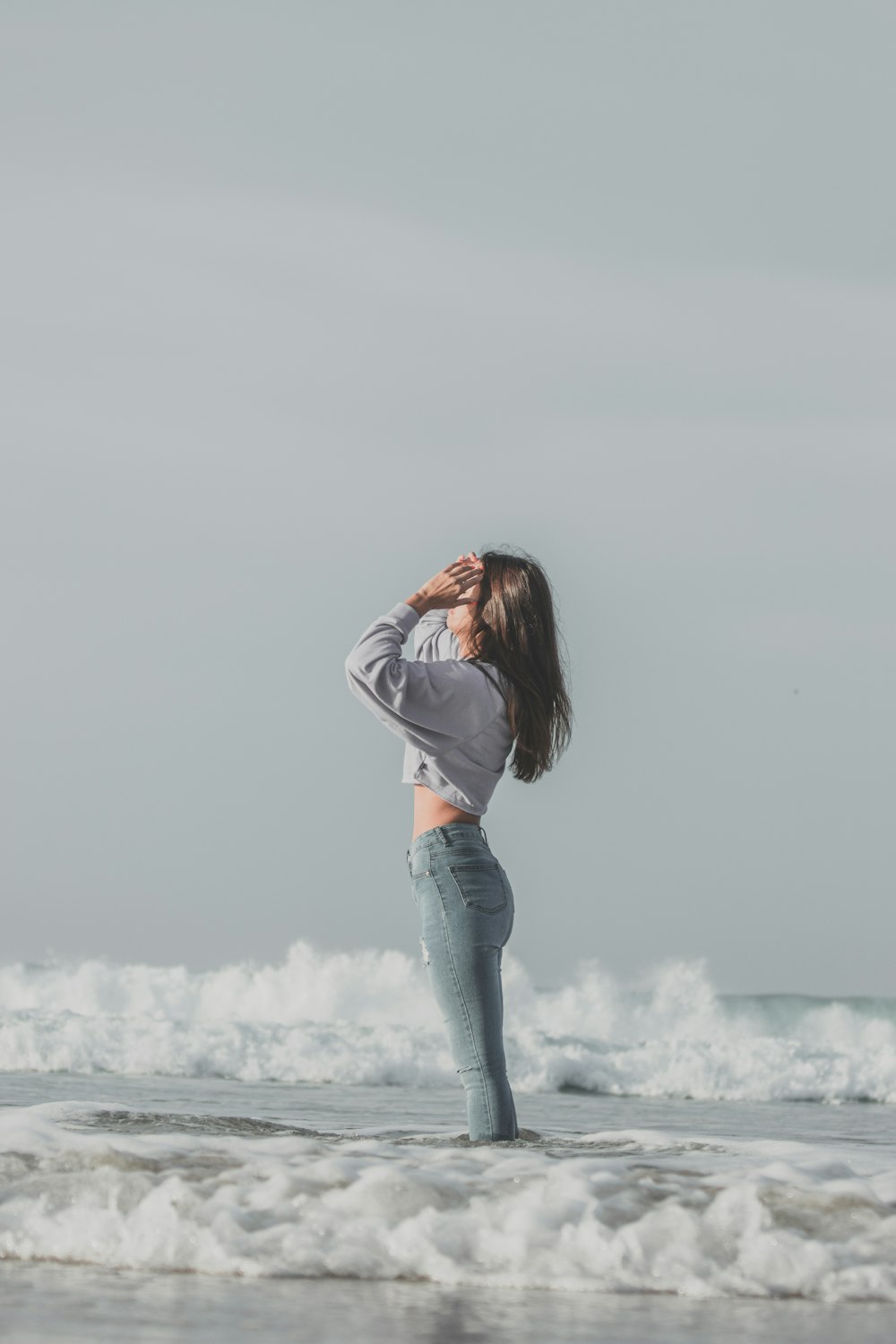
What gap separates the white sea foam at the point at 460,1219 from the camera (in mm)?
3082

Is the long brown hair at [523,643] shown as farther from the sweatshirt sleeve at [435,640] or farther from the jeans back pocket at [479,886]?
the jeans back pocket at [479,886]

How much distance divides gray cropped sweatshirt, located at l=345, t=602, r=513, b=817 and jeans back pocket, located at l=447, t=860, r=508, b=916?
16 cm

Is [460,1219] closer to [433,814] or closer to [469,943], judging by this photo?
[469,943]

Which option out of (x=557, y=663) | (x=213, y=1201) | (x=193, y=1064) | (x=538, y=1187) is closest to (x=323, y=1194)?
(x=213, y=1201)

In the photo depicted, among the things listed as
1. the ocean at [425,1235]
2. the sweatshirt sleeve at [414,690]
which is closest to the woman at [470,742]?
the sweatshirt sleeve at [414,690]

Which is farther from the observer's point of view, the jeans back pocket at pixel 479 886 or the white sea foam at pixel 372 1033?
the white sea foam at pixel 372 1033

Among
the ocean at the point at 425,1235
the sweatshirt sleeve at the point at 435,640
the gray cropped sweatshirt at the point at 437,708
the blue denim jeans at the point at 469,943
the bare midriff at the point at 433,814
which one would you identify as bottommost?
the ocean at the point at 425,1235

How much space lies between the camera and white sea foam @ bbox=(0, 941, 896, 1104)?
1305 cm

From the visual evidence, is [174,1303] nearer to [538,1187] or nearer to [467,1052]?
[538,1187]

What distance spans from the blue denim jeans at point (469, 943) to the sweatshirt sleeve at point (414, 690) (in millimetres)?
281

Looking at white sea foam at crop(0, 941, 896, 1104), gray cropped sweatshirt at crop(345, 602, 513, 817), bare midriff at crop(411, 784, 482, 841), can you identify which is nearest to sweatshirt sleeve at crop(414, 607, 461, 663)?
gray cropped sweatshirt at crop(345, 602, 513, 817)

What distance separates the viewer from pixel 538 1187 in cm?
337

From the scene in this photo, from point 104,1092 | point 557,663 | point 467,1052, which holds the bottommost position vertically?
point 104,1092

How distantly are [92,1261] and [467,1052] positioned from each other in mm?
1171
